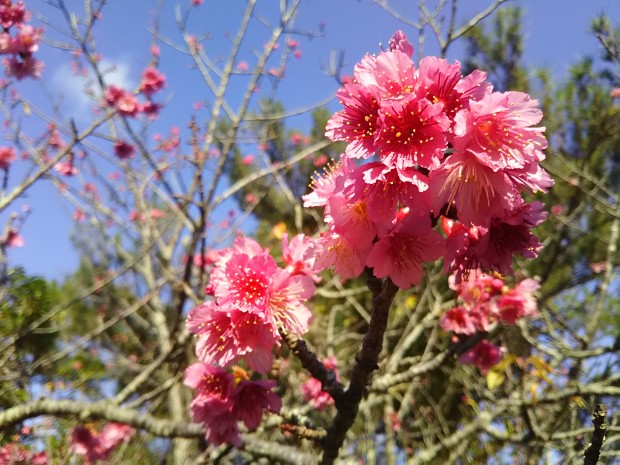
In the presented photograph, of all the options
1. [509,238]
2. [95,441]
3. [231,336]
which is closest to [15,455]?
[95,441]

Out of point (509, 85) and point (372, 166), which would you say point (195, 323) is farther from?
point (509, 85)

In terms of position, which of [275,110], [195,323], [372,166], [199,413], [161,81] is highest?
[275,110]

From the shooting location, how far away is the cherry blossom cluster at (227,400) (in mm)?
1385

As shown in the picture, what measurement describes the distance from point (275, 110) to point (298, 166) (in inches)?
49.8

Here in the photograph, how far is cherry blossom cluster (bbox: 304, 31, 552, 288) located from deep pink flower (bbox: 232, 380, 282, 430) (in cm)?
60

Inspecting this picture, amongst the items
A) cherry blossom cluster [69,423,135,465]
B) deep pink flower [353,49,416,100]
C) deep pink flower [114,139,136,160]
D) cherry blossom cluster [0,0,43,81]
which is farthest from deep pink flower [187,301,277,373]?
deep pink flower [114,139,136,160]

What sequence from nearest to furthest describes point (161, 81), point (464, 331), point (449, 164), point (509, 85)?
point (449, 164) → point (464, 331) → point (161, 81) → point (509, 85)

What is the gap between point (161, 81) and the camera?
13.1ft

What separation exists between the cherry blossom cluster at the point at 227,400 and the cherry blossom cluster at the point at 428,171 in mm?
613

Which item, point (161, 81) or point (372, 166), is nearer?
point (372, 166)

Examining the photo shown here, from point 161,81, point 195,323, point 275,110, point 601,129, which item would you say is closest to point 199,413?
point 195,323

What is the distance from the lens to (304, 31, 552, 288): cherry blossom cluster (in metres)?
0.82

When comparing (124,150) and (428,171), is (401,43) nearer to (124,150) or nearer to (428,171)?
(428,171)

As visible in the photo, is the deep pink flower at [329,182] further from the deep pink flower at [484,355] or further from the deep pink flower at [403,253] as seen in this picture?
the deep pink flower at [484,355]
